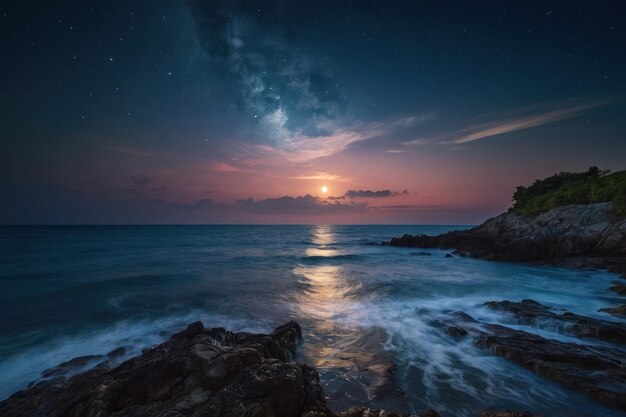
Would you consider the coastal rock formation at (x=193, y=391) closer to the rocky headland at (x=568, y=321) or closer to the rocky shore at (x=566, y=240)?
the rocky headland at (x=568, y=321)

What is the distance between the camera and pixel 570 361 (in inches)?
278

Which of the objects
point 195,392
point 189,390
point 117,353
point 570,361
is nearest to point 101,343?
point 117,353

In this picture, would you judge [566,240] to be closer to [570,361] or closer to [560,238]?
[560,238]

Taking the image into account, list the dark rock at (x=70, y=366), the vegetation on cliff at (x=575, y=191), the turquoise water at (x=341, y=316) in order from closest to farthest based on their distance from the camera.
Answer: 1. the turquoise water at (x=341, y=316)
2. the dark rock at (x=70, y=366)
3. the vegetation on cliff at (x=575, y=191)

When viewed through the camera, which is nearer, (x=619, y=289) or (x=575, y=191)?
(x=619, y=289)

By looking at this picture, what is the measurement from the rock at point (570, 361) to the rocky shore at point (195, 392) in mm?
3024

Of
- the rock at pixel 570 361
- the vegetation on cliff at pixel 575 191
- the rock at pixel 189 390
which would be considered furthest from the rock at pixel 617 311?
the vegetation on cliff at pixel 575 191

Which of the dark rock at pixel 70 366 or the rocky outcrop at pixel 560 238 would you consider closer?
the dark rock at pixel 70 366

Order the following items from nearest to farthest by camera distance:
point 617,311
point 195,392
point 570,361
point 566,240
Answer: point 195,392, point 570,361, point 617,311, point 566,240

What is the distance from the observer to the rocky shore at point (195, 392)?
431 cm

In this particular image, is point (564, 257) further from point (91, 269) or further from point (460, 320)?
point (91, 269)

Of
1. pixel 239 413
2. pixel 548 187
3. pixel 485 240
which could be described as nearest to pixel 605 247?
pixel 485 240

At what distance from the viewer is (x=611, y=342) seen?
8445 millimetres

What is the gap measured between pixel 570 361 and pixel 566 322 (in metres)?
3.73
